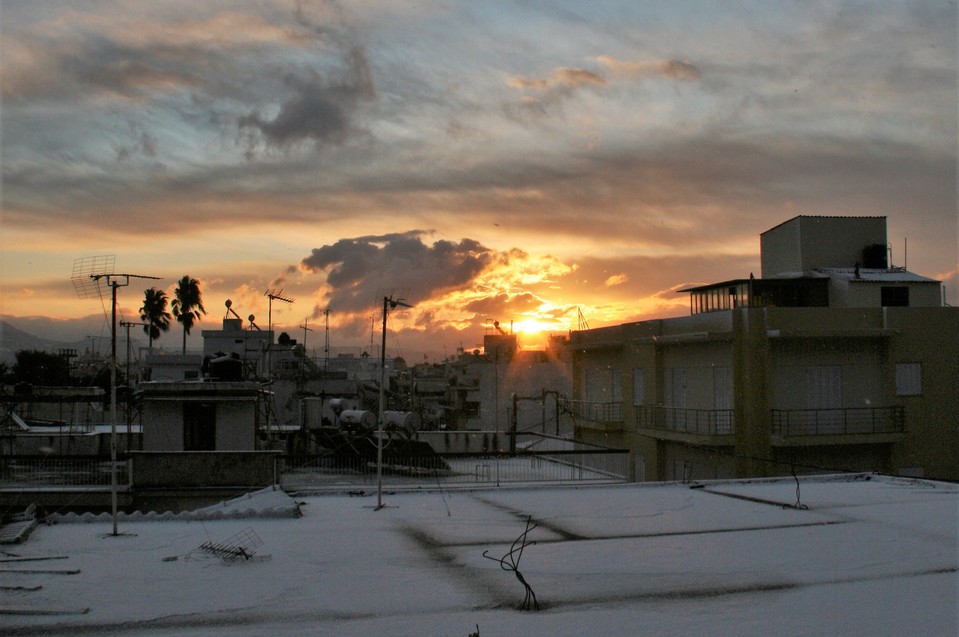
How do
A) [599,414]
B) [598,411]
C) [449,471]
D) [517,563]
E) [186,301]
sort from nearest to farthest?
[517,563] → [449,471] → [599,414] → [598,411] → [186,301]

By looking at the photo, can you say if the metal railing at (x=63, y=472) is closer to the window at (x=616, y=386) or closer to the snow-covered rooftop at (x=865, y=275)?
the window at (x=616, y=386)

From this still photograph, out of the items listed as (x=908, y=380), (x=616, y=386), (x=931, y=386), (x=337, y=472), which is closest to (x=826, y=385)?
(x=908, y=380)

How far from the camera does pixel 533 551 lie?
49.6 feet

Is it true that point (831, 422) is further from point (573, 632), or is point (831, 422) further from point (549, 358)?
point (549, 358)

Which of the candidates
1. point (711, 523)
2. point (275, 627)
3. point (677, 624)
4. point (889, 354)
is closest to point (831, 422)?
point (889, 354)

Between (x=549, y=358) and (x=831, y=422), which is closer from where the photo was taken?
(x=831, y=422)

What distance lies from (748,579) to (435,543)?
18.4 feet

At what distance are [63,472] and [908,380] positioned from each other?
1201 inches

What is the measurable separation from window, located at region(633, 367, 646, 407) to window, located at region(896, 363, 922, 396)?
34.1 feet

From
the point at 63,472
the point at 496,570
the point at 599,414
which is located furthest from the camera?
the point at 599,414

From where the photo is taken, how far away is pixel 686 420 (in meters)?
34.4

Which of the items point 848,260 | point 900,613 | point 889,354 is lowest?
point 900,613

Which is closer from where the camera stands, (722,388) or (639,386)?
(722,388)

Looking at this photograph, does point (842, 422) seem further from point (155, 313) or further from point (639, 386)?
point (155, 313)
